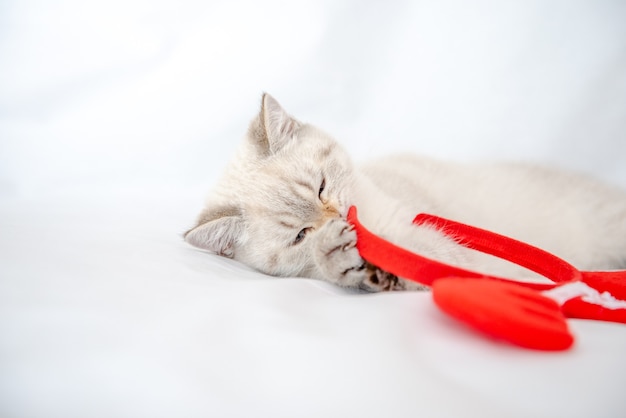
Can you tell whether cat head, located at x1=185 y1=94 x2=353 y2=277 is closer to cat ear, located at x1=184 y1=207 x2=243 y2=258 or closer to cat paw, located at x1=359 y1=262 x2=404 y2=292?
cat ear, located at x1=184 y1=207 x2=243 y2=258

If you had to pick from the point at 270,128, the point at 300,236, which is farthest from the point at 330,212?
the point at 270,128

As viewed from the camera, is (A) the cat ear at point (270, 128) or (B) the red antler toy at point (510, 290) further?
(A) the cat ear at point (270, 128)

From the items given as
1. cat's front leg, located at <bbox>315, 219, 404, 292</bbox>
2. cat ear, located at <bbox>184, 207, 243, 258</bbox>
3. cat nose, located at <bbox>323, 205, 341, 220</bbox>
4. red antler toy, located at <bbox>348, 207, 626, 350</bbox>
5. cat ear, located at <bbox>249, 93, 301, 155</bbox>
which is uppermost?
cat ear, located at <bbox>249, 93, 301, 155</bbox>

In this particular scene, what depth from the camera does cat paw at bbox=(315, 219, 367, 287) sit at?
1556 mm

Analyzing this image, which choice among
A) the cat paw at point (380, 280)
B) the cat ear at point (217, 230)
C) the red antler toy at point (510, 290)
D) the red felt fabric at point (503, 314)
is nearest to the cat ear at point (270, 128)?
the cat ear at point (217, 230)

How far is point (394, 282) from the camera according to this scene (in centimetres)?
160

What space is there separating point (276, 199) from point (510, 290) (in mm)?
1067

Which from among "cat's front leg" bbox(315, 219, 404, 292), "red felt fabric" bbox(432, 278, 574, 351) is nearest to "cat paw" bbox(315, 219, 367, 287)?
"cat's front leg" bbox(315, 219, 404, 292)

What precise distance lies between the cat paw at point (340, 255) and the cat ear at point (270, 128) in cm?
62

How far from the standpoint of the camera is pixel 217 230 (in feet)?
6.46

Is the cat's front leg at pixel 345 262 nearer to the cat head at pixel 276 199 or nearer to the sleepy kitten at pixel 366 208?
the sleepy kitten at pixel 366 208

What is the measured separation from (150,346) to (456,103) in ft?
8.66

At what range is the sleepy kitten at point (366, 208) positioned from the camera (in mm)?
1778

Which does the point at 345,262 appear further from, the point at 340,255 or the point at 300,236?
the point at 300,236
